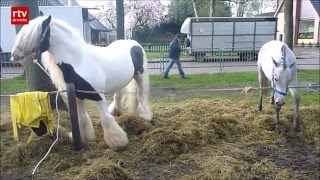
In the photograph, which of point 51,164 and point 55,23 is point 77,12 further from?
point 51,164

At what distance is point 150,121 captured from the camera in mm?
5168

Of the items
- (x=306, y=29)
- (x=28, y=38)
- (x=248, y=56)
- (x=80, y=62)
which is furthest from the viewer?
(x=248, y=56)

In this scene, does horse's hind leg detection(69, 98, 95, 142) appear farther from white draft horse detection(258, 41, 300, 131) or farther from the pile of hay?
white draft horse detection(258, 41, 300, 131)

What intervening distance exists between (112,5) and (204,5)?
5.11 feet

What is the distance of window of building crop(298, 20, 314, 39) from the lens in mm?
6160

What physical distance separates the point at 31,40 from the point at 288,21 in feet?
17.3

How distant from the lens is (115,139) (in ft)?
13.3

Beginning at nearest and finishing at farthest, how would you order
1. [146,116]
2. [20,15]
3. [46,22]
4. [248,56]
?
[46,22] < [20,15] < [146,116] < [248,56]

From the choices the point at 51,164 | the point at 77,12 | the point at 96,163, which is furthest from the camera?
the point at 77,12

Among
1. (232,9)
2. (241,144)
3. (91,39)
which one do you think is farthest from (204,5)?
(241,144)

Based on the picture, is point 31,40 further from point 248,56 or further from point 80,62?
point 248,56

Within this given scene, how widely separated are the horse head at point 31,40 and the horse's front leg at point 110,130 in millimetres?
879

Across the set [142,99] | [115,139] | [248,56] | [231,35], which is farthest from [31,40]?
[231,35]

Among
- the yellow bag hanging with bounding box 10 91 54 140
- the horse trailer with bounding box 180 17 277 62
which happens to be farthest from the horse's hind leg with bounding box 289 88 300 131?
the yellow bag hanging with bounding box 10 91 54 140
